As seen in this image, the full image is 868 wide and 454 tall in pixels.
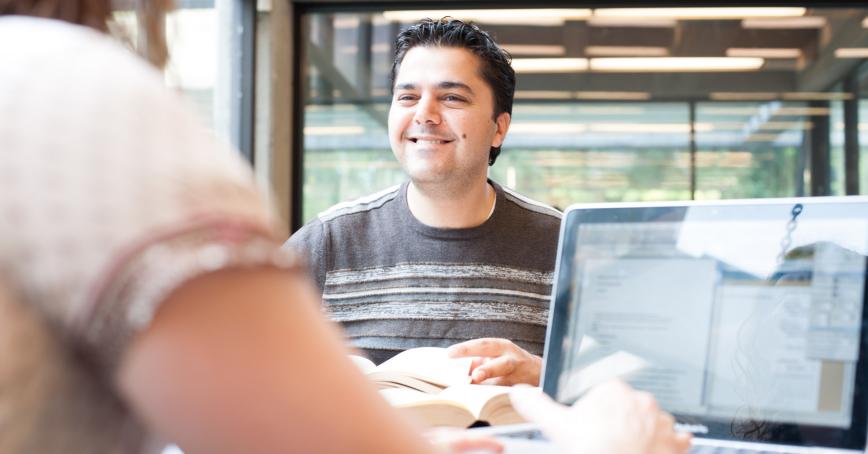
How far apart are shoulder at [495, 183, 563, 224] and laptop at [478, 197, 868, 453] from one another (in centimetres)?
106

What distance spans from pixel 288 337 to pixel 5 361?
140mm

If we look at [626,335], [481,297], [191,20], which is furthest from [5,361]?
[191,20]

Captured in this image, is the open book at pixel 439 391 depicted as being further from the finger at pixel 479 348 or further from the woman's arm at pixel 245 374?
the woman's arm at pixel 245 374

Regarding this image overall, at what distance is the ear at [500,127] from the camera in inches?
92.0

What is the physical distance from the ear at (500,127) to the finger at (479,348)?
95 cm

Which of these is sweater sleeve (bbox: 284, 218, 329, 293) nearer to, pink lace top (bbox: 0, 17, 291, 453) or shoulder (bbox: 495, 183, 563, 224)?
shoulder (bbox: 495, 183, 563, 224)

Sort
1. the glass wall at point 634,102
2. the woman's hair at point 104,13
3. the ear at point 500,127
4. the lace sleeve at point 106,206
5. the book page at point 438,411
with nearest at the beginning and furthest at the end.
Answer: the lace sleeve at point 106,206 < the woman's hair at point 104,13 < the book page at point 438,411 < the ear at point 500,127 < the glass wall at point 634,102

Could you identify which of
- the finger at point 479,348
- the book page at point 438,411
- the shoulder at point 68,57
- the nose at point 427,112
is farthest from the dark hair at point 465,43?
the shoulder at point 68,57

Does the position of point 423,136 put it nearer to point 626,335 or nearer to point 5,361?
point 626,335

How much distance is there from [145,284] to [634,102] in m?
4.50

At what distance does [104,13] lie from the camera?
1.92ft

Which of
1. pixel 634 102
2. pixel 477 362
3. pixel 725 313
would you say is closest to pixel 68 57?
pixel 725 313

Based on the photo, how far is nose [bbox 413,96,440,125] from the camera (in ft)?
6.97

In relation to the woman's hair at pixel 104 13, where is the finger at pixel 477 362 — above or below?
below
